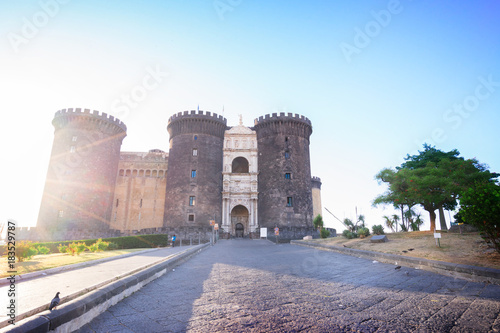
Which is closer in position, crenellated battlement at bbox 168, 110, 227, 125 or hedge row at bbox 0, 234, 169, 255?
hedge row at bbox 0, 234, 169, 255

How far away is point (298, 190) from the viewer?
33188 mm

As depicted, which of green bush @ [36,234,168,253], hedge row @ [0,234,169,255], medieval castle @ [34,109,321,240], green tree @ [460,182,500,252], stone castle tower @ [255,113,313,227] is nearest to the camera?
green tree @ [460,182,500,252]

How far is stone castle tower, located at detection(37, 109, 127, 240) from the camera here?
29344 mm

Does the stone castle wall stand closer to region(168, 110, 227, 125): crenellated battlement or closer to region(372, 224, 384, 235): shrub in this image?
region(168, 110, 227, 125): crenellated battlement

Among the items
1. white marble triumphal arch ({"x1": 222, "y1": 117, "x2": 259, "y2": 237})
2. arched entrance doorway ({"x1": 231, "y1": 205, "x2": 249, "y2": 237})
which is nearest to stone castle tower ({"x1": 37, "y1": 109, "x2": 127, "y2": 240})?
white marble triumphal arch ({"x1": 222, "y1": 117, "x2": 259, "y2": 237})

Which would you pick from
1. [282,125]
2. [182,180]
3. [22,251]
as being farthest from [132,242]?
[282,125]

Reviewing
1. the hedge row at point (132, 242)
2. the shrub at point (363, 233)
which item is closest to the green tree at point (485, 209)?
the shrub at point (363, 233)

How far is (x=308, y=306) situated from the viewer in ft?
12.3

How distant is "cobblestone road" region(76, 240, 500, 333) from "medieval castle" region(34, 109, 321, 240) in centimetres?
2525

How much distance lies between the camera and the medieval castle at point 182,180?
1187 inches

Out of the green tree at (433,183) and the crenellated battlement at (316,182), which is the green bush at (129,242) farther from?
the crenellated battlement at (316,182)

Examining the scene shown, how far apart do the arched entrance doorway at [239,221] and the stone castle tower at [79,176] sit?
1520cm

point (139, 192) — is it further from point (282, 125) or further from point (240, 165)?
point (282, 125)

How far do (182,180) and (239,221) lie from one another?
9.19 m
